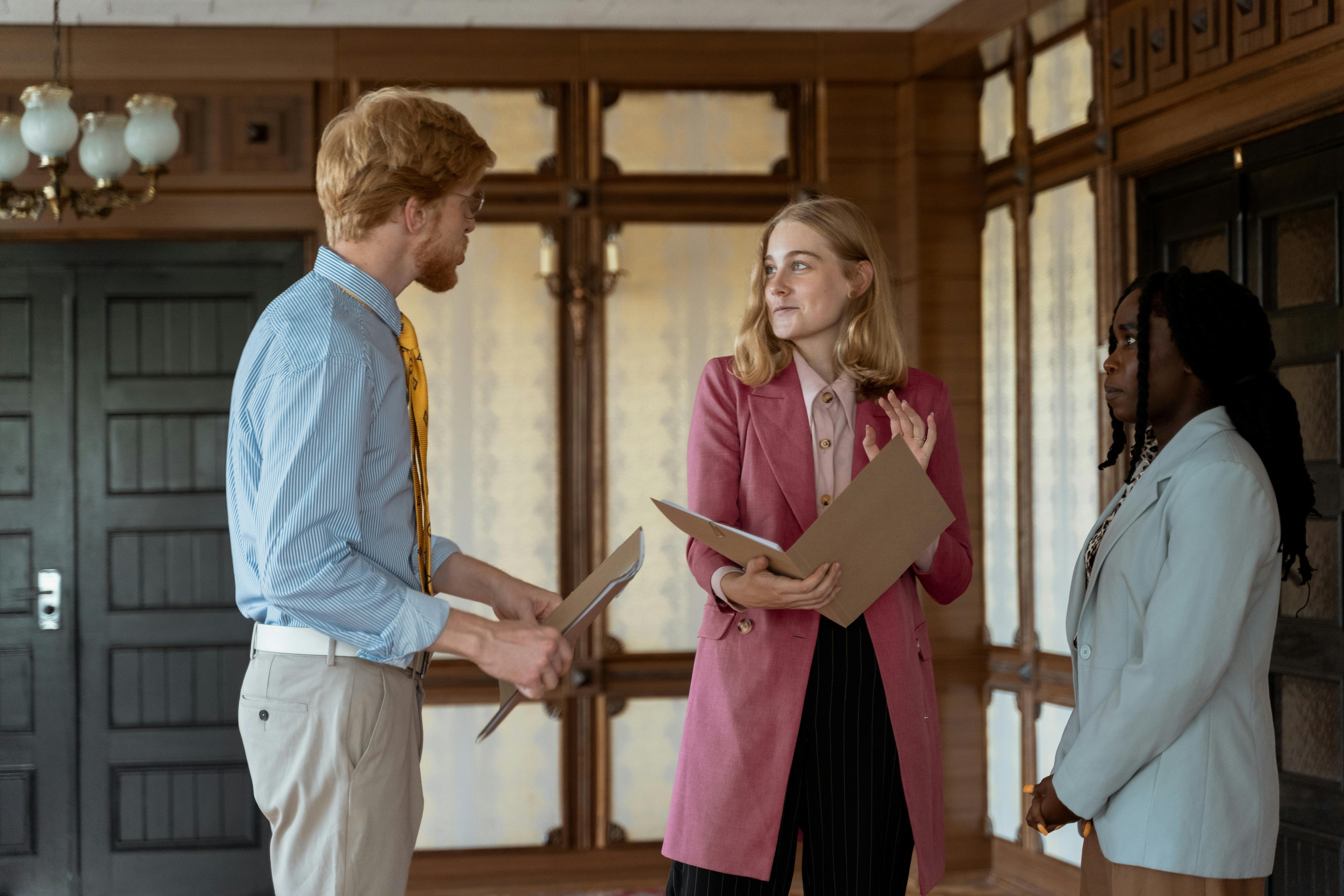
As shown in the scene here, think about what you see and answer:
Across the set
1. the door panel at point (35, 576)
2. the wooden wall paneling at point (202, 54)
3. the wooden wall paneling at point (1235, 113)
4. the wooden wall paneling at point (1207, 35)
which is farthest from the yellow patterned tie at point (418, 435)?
the door panel at point (35, 576)

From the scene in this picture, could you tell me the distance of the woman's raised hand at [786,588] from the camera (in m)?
1.84

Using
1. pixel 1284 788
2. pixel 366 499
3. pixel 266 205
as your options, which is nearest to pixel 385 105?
pixel 366 499

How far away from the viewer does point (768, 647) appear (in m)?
1.97

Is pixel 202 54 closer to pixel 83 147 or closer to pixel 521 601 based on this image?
pixel 83 147

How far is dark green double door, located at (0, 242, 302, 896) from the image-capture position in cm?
464

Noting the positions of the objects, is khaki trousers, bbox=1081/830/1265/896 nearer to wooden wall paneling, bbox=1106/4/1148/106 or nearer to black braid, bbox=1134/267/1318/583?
black braid, bbox=1134/267/1318/583

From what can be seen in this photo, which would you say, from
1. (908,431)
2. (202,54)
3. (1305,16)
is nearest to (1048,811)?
(908,431)

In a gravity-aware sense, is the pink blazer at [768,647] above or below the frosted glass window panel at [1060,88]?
below

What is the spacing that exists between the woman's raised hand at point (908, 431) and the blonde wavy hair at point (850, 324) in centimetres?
5

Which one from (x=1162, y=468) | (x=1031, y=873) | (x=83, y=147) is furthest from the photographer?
(x=1031, y=873)

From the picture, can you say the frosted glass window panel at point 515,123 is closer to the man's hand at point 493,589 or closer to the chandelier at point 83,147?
the chandelier at point 83,147

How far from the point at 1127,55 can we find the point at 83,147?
3.28 metres

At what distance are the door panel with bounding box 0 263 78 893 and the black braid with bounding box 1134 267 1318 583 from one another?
419 centimetres

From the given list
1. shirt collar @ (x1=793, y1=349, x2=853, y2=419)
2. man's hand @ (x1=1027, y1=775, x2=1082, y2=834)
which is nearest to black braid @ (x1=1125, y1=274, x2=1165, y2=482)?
shirt collar @ (x1=793, y1=349, x2=853, y2=419)
